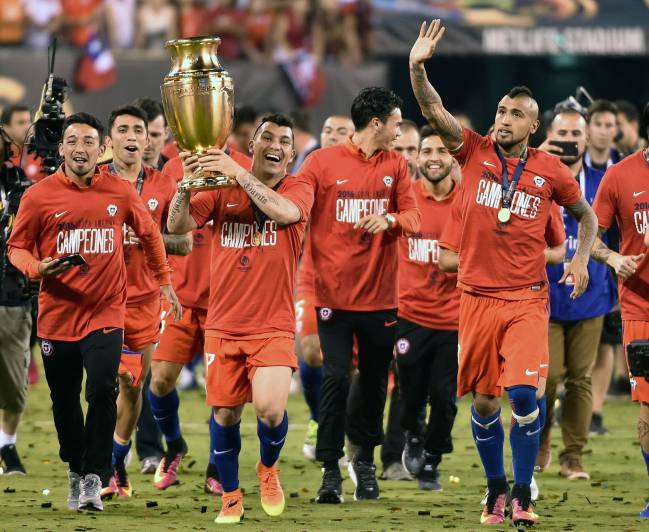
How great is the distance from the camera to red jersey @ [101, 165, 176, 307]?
388 inches

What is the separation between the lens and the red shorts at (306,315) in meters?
10.8

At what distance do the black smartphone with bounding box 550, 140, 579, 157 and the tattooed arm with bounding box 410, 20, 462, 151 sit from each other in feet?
6.85

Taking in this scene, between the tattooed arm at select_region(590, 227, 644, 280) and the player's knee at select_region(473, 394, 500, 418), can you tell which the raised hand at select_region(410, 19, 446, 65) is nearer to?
the tattooed arm at select_region(590, 227, 644, 280)

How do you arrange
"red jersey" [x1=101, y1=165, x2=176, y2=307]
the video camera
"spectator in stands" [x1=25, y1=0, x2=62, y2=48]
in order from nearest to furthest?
the video camera → "red jersey" [x1=101, y1=165, x2=176, y2=307] → "spectator in stands" [x1=25, y1=0, x2=62, y2=48]

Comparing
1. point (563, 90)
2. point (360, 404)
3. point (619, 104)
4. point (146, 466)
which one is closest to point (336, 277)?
point (360, 404)

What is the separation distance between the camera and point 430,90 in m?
8.41

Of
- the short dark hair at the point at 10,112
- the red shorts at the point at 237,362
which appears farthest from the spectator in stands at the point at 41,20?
the red shorts at the point at 237,362

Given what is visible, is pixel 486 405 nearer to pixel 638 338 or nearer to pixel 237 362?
pixel 638 338

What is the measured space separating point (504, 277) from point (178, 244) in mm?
2171

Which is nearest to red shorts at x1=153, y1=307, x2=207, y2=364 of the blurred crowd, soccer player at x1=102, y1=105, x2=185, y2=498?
soccer player at x1=102, y1=105, x2=185, y2=498

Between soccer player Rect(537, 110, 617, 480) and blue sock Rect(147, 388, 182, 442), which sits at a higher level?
soccer player Rect(537, 110, 617, 480)

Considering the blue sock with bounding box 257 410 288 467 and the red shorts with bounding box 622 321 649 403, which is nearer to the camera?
the blue sock with bounding box 257 410 288 467

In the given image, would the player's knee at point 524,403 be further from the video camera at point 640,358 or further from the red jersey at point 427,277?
the red jersey at point 427,277

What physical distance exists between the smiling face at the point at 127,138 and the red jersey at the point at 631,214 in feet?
9.84
